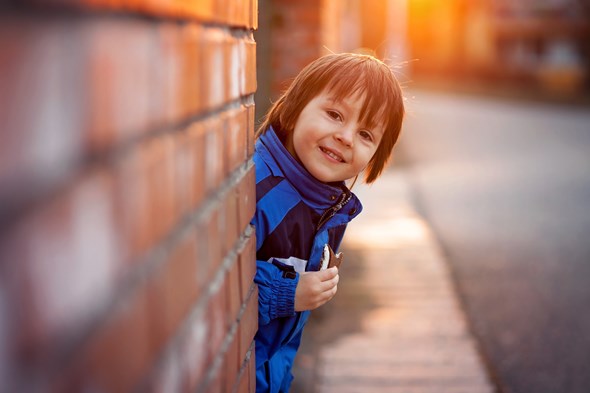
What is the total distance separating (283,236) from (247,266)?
39 cm

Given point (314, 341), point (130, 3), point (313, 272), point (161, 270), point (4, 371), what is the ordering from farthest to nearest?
point (314, 341)
point (313, 272)
point (161, 270)
point (130, 3)
point (4, 371)

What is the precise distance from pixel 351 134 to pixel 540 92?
27.6 meters

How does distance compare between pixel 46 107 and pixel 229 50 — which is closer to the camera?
pixel 46 107

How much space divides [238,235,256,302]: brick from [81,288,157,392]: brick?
2.09ft

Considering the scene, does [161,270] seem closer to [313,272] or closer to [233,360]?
[233,360]

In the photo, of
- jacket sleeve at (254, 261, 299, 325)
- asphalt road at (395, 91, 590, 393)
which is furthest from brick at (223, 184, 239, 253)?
asphalt road at (395, 91, 590, 393)

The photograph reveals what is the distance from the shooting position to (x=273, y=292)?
1861 mm

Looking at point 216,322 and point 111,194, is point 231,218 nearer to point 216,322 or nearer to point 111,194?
point 216,322

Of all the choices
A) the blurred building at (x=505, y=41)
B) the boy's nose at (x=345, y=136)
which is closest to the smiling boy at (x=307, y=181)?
the boy's nose at (x=345, y=136)

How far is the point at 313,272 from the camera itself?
1.94 meters

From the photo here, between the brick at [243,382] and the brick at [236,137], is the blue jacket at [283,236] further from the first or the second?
the brick at [236,137]

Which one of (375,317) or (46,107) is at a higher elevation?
(46,107)

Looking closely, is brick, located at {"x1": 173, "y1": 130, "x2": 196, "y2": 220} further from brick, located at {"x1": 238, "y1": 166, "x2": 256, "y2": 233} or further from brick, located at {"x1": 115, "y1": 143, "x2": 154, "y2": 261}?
brick, located at {"x1": 238, "y1": 166, "x2": 256, "y2": 233}

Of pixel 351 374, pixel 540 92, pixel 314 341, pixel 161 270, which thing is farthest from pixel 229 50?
pixel 540 92
